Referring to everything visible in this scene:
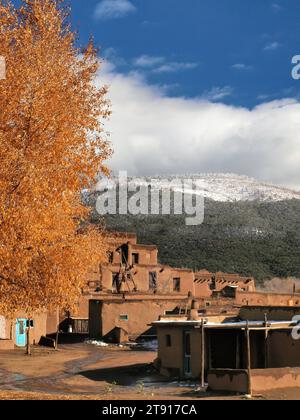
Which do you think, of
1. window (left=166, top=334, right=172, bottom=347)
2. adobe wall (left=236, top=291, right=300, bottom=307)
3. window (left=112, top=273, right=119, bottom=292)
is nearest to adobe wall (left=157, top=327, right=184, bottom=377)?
window (left=166, top=334, right=172, bottom=347)

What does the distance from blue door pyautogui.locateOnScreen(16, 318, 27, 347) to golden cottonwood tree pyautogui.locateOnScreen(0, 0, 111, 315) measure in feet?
88.0

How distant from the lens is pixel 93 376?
3055 centimetres

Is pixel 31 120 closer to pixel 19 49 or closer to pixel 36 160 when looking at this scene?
pixel 36 160

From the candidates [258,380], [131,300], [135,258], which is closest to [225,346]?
[258,380]

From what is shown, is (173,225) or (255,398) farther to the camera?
(173,225)

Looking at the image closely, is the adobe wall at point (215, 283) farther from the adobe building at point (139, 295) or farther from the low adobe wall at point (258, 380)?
the low adobe wall at point (258, 380)

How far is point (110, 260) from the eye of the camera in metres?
65.2

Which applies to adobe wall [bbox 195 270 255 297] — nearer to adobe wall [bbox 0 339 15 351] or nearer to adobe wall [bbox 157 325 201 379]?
adobe wall [bbox 0 339 15 351]

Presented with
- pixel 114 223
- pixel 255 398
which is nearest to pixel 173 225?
pixel 114 223

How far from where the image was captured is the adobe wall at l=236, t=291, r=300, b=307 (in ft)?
191

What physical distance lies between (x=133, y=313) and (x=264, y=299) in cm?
1742

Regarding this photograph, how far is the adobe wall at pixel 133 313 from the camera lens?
154 ft

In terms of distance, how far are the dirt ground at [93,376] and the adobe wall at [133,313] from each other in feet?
14.9

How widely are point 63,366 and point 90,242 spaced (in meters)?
19.7
